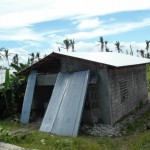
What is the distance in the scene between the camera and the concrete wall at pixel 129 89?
601 inches

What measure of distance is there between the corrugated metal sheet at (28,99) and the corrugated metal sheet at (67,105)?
7.50 feet

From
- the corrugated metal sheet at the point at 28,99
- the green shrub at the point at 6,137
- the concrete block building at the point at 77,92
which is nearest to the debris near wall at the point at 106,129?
the concrete block building at the point at 77,92

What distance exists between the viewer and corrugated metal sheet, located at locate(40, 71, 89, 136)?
13554 millimetres

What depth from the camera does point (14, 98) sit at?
18.9 metres

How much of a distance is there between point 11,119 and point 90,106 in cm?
493

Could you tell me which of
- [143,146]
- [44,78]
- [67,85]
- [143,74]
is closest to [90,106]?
[67,85]

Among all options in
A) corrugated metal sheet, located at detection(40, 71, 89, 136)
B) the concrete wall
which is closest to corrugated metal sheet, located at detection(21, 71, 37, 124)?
corrugated metal sheet, located at detection(40, 71, 89, 136)

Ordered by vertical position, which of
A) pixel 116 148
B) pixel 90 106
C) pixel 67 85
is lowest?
pixel 116 148

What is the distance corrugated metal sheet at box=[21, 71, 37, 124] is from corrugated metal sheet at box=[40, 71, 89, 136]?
2287mm

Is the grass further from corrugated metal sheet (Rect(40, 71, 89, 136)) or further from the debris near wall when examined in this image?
corrugated metal sheet (Rect(40, 71, 89, 136))

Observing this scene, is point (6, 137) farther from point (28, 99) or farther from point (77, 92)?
point (28, 99)

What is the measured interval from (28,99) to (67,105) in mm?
3629

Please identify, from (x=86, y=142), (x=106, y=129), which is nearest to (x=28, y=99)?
(x=106, y=129)

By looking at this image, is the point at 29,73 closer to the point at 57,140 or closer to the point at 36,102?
the point at 36,102
